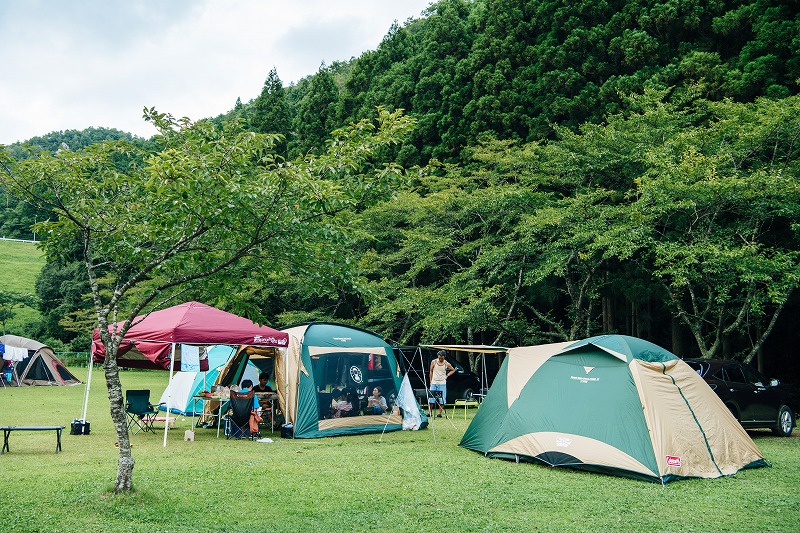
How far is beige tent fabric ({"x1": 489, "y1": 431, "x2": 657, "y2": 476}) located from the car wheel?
6.55m

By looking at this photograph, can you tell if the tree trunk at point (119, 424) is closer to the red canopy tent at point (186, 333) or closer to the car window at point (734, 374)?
the red canopy tent at point (186, 333)

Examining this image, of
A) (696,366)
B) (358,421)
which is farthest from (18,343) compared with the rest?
(696,366)

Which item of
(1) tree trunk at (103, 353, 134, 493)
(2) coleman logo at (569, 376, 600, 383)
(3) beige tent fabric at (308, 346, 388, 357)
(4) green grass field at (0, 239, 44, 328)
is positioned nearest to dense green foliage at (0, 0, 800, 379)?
(3) beige tent fabric at (308, 346, 388, 357)

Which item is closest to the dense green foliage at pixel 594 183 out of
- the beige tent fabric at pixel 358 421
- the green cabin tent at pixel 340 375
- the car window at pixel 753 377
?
the car window at pixel 753 377

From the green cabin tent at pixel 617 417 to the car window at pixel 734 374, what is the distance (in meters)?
3.77

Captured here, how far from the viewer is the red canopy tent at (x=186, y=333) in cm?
1112

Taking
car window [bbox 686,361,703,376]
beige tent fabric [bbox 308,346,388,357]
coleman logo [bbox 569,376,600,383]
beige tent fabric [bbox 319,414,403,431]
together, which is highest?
beige tent fabric [bbox 308,346,388,357]

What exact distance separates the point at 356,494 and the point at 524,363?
381 cm

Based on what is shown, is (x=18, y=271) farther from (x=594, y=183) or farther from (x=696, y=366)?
(x=696, y=366)

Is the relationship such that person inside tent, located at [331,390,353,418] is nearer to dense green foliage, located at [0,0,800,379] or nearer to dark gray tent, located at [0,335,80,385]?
dense green foliage, located at [0,0,800,379]

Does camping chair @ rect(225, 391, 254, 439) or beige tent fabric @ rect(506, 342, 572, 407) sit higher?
beige tent fabric @ rect(506, 342, 572, 407)

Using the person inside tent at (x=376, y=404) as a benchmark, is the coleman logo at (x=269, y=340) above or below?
above

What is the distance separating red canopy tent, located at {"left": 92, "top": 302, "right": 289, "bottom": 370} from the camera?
36.5 ft

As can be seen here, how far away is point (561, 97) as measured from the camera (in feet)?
78.7
